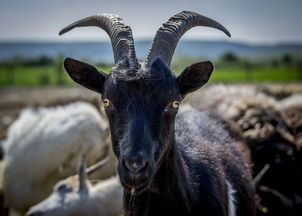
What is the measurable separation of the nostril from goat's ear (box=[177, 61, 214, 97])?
102cm

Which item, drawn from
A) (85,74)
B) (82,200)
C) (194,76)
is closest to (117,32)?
(85,74)

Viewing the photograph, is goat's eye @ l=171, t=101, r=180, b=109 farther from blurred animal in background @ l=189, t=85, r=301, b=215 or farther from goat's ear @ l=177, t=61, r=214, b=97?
blurred animal in background @ l=189, t=85, r=301, b=215

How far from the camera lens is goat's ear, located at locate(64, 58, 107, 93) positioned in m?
4.76

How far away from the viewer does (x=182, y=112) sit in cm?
641

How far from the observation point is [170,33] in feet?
15.8

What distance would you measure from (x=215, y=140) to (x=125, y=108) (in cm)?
199

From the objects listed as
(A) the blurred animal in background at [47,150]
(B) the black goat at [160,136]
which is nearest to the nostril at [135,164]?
(B) the black goat at [160,136]

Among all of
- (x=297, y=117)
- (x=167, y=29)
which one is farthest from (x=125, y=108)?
(x=297, y=117)

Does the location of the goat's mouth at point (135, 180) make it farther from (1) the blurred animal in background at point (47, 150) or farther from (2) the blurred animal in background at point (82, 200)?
(1) the blurred animal in background at point (47, 150)

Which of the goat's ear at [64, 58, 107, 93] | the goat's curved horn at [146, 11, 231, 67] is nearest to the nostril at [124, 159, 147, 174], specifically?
the goat's curved horn at [146, 11, 231, 67]

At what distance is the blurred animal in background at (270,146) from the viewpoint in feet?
24.1

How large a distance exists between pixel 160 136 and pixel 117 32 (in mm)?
1343

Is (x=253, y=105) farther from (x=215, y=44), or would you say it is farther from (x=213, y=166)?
(x=215, y=44)

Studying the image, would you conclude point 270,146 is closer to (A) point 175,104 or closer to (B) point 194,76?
(B) point 194,76
